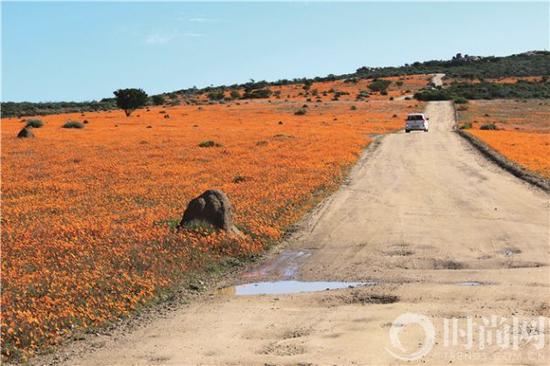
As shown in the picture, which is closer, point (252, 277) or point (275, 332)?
point (275, 332)

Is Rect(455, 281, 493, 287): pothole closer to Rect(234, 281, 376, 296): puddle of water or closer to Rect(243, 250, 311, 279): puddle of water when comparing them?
Rect(234, 281, 376, 296): puddle of water

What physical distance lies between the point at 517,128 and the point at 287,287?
187 feet

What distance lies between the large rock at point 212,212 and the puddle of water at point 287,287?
3551 mm

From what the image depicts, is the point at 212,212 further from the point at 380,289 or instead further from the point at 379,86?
the point at 379,86

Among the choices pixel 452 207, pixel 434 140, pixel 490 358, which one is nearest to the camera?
pixel 490 358

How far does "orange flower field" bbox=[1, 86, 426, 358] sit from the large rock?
22.1 inches

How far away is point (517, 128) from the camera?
64.4m

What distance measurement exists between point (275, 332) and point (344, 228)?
905cm

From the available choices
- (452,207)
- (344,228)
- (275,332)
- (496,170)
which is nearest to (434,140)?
(496,170)

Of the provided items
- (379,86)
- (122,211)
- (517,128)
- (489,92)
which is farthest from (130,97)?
(122,211)

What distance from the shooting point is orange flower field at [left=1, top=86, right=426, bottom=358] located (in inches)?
484

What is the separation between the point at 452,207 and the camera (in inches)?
872

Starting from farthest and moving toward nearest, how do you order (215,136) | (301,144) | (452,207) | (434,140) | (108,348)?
(215,136)
(434,140)
(301,144)
(452,207)
(108,348)

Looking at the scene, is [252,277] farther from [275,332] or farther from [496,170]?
[496,170]
